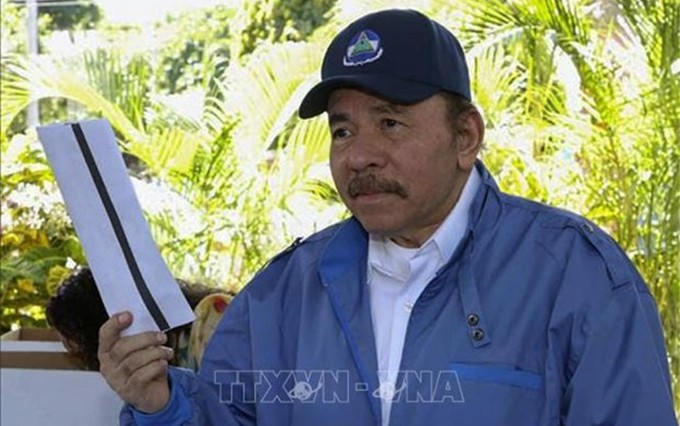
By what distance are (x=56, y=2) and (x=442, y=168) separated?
4.63 meters

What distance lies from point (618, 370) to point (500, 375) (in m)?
0.16

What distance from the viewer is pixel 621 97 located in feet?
14.1

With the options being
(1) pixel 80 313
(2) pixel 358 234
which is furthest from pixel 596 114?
(2) pixel 358 234

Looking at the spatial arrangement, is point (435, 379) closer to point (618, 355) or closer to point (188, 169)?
point (618, 355)

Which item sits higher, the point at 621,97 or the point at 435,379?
the point at 435,379

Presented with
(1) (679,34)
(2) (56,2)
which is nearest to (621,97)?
(1) (679,34)

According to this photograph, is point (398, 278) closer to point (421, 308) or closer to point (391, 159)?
point (421, 308)

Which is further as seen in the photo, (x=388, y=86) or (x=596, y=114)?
(x=596, y=114)

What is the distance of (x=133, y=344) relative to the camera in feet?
5.72

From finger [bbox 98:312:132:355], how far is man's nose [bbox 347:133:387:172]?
1.25 ft

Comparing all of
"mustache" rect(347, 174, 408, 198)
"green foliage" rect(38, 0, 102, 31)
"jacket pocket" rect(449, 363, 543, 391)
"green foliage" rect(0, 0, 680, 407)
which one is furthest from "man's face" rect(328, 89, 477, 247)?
"green foliage" rect(38, 0, 102, 31)

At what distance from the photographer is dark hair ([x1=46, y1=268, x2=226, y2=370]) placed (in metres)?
2.63

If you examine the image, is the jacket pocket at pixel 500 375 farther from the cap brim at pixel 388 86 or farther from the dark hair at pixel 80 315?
the dark hair at pixel 80 315

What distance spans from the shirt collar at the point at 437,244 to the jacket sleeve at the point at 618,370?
0.23 m
